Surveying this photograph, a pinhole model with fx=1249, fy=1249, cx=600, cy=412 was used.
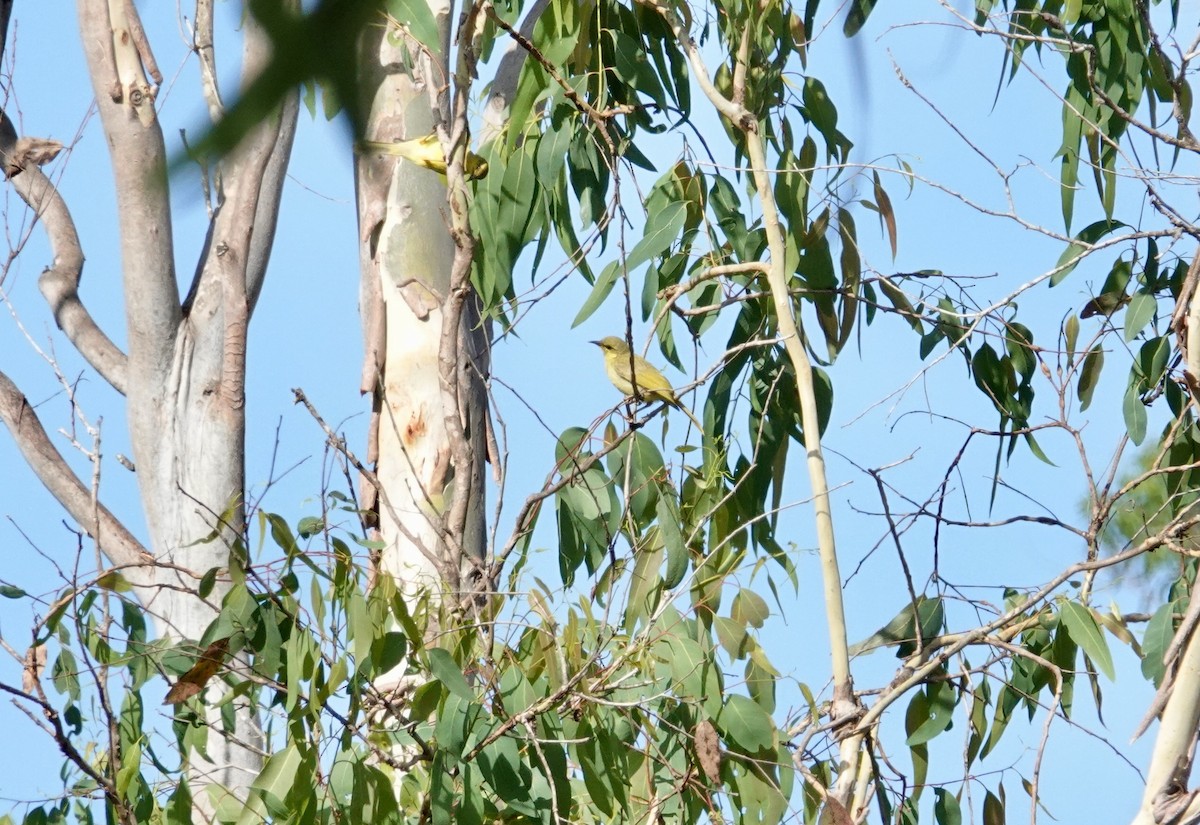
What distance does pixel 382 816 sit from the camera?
1282mm

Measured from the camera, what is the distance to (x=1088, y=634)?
1.47m

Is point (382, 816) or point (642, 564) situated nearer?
point (382, 816)

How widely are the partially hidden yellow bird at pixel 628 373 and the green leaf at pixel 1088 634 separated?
56 centimetres

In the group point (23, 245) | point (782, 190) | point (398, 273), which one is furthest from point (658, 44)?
point (23, 245)

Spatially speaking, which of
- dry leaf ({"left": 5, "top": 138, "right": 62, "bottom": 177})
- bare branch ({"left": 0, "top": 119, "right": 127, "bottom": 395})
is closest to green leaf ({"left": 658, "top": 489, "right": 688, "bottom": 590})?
bare branch ({"left": 0, "top": 119, "right": 127, "bottom": 395})

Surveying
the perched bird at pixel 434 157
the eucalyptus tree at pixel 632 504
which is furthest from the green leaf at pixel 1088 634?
the perched bird at pixel 434 157

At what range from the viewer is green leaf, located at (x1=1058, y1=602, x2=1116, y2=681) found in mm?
1437

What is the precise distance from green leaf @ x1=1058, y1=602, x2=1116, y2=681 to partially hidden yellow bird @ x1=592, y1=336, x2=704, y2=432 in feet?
1.83

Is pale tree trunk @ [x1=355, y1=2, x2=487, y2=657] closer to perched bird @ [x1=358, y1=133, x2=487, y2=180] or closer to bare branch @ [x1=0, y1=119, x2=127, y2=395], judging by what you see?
perched bird @ [x1=358, y1=133, x2=487, y2=180]

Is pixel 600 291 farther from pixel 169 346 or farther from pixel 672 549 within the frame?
pixel 169 346

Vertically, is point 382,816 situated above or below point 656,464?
below

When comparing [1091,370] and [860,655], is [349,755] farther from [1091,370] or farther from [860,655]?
[1091,370]

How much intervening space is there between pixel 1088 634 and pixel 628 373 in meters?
0.94

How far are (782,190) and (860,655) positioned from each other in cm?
71
